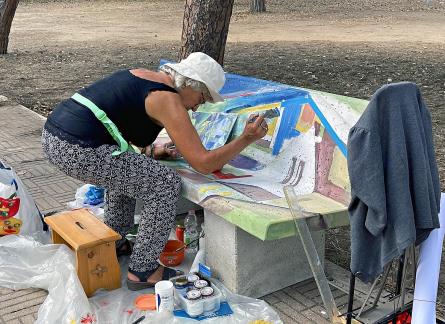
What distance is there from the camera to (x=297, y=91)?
4039mm

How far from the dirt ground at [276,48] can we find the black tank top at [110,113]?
1577 millimetres

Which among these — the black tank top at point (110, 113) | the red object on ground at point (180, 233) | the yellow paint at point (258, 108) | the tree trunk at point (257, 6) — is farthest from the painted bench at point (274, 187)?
the tree trunk at point (257, 6)

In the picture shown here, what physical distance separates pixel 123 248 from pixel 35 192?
1546 millimetres

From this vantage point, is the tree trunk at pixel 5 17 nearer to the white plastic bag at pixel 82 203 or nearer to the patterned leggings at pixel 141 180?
the white plastic bag at pixel 82 203

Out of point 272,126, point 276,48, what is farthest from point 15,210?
point 276,48

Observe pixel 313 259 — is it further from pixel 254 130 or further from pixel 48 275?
pixel 48 275

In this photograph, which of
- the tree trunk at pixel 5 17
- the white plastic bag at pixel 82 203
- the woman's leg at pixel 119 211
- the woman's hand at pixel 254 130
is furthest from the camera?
the tree trunk at pixel 5 17

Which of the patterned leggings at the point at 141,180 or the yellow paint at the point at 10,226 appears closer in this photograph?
the patterned leggings at the point at 141,180

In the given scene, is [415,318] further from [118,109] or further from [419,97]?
[118,109]

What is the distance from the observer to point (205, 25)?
613 centimetres

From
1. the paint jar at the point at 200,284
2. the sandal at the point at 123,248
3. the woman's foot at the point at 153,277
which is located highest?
the paint jar at the point at 200,284

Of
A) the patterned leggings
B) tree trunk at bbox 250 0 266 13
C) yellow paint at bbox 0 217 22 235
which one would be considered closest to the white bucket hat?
the patterned leggings

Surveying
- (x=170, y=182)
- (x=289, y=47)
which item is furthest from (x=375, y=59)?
(x=170, y=182)

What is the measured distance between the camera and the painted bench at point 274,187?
3.11m
